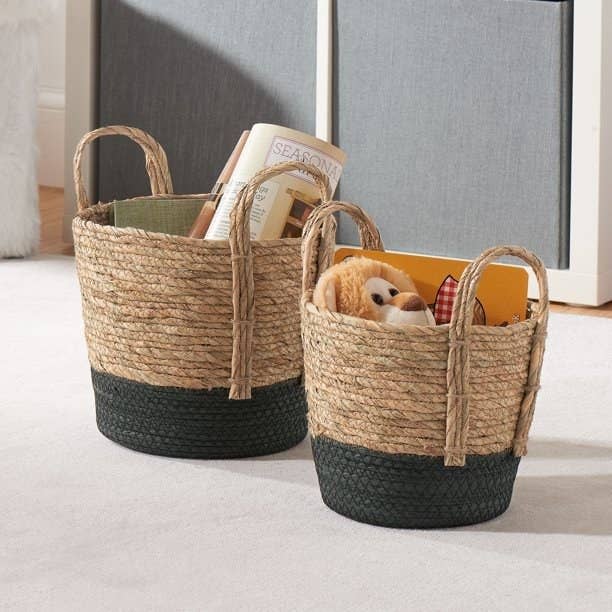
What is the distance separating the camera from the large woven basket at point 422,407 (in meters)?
1.13

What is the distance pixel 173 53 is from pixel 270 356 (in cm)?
129

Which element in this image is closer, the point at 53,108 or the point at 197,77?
the point at 197,77

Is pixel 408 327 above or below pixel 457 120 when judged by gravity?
below

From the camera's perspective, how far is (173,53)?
2.50 meters

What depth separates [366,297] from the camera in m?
1.20

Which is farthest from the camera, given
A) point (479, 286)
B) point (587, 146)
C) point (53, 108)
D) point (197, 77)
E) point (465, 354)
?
point (53, 108)

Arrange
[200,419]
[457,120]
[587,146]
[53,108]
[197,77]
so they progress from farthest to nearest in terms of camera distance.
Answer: [53,108] → [197,77] → [457,120] → [587,146] → [200,419]

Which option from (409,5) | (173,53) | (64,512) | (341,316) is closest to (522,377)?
(341,316)

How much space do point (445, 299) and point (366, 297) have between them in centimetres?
10

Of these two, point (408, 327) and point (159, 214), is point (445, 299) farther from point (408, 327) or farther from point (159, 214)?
point (159, 214)

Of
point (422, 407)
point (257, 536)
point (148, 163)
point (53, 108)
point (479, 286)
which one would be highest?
point (53, 108)

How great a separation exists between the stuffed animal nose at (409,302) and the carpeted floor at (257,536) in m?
0.22

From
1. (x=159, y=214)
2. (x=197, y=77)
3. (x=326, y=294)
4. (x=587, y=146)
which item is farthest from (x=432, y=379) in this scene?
(x=197, y=77)

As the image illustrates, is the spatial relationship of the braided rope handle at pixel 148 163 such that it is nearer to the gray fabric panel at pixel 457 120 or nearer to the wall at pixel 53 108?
the gray fabric panel at pixel 457 120
